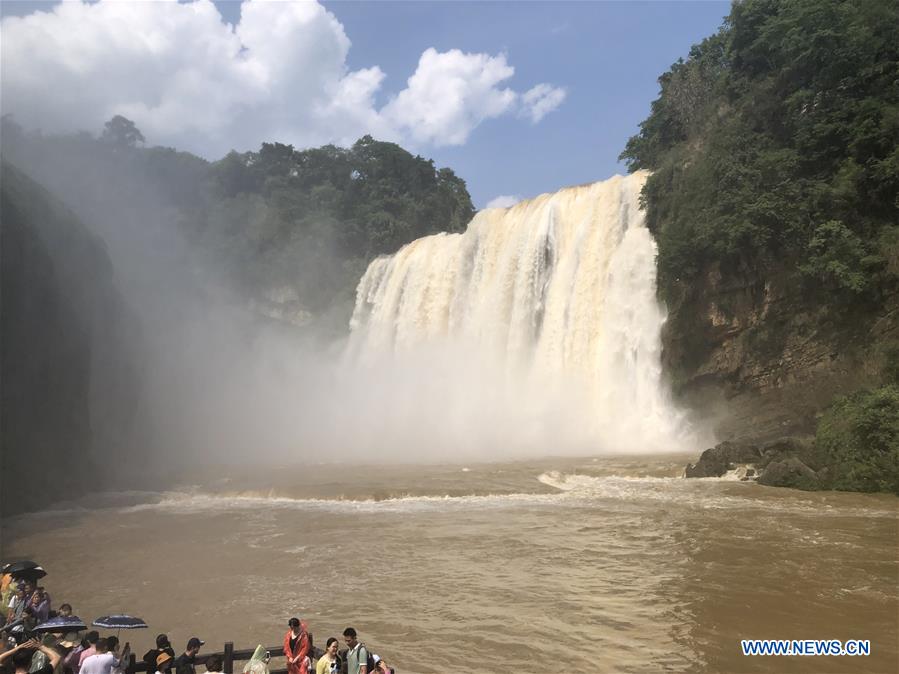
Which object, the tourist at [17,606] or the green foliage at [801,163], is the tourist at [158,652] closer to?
the tourist at [17,606]

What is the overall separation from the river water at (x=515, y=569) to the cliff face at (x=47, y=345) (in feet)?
7.49

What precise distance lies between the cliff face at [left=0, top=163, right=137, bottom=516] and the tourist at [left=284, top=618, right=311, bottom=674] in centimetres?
1341

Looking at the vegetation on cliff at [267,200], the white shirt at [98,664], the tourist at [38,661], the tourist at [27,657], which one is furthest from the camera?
the vegetation on cliff at [267,200]

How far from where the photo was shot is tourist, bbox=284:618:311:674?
534cm

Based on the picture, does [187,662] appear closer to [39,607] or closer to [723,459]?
[39,607]

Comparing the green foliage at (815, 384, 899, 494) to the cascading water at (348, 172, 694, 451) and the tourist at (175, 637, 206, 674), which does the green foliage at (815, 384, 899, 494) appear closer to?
the cascading water at (348, 172, 694, 451)

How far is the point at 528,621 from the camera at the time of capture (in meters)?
7.23

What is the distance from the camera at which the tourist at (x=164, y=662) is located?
500cm

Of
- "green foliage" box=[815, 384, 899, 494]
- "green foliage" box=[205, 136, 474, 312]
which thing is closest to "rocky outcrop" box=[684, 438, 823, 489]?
"green foliage" box=[815, 384, 899, 494]

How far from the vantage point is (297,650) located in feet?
17.9

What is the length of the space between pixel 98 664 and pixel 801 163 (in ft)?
71.2

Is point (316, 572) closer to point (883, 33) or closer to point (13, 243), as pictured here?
point (13, 243)

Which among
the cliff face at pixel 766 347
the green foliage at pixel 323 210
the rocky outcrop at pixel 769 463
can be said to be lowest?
the rocky outcrop at pixel 769 463

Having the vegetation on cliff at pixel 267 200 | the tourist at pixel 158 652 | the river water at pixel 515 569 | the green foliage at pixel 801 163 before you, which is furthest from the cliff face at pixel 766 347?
the vegetation on cliff at pixel 267 200
